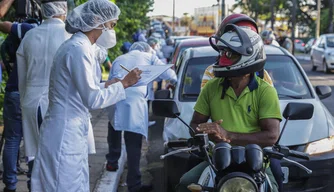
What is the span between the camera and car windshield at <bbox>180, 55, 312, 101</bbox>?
7531 mm

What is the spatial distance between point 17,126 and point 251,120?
316 cm

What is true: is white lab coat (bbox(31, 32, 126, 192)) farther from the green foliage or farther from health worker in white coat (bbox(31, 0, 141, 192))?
the green foliage

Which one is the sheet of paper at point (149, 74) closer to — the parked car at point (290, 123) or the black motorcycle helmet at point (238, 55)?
the parked car at point (290, 123)

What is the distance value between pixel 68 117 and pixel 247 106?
1.27 m

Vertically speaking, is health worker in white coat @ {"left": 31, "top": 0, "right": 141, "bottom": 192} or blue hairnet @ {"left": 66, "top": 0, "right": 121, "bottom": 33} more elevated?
blue hairnet @ {"left": 66, "top": 0, "right": 121, "bottom": 33}

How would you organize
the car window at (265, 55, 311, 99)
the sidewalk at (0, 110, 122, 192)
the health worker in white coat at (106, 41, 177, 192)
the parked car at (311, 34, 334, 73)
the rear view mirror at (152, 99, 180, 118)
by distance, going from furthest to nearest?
the parked car at (311, 34, 334, 73) < the car window at (265, 55, 311, 99) < the health worker in white coat at (106, 41, 177, 192) < the sidewalk at (0, 110, 122, 192) < the rear view mirror at (152, 99, 180, 118)

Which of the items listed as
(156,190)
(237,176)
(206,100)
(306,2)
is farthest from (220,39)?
(306,2)

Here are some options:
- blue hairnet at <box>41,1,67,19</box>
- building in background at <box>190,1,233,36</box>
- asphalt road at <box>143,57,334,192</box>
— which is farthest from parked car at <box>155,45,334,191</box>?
building in background at <box>190,1,233,36</box>

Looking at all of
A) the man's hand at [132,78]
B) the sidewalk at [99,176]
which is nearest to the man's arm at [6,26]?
the sidewalk at [99,176]

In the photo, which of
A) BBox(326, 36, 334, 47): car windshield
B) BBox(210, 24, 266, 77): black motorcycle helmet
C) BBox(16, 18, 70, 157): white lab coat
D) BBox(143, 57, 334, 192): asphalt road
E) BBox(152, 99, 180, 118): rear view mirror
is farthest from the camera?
BBox(326, 36, 334, 47): car windshield

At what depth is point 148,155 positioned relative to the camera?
396 inches

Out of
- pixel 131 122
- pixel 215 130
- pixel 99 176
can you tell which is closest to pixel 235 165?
pixel 215 130

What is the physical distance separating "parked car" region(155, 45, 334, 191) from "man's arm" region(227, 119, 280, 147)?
201 centimetres

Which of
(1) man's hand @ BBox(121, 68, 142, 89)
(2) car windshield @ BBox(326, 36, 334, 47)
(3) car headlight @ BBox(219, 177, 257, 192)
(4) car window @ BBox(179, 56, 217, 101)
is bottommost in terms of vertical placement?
(2) car windshield @ BBox(326, 36, 334, 47)
